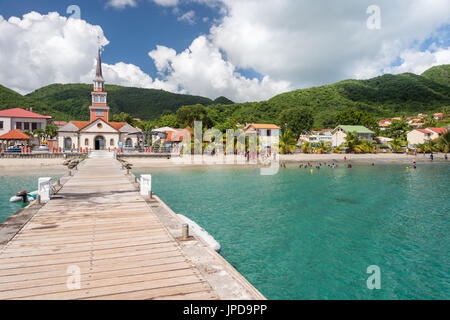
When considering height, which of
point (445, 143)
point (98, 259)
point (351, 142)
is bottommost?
point (98, 259)

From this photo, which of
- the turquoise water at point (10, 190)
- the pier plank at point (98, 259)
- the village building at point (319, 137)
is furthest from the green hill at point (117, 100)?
the pier plank at point (98, 259)

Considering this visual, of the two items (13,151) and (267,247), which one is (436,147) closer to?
(267,247)

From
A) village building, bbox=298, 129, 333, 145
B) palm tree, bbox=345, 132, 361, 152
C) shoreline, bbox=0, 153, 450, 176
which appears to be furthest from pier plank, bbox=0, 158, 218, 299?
village building, bbox=298, 129, 333, 145

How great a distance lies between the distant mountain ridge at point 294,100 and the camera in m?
105

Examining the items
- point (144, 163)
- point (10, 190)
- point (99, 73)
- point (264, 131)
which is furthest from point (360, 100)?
point (10, 190)

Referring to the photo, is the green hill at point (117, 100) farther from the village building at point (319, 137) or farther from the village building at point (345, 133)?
the village building at point (345, 133)

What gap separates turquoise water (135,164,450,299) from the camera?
801 centimetres

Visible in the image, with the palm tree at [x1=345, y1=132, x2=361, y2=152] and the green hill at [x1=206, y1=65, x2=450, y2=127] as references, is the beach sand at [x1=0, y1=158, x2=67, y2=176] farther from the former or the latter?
the green hill at [x1=206, y1=65, x2=450, y2=127]

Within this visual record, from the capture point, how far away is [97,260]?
5.12 metres

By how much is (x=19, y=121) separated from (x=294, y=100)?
329 ft

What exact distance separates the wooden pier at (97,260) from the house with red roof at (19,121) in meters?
70.3

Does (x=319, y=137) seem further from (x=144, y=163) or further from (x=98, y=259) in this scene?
(x=98, y=259)
